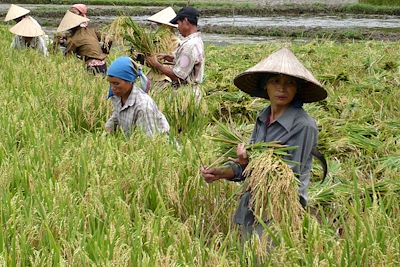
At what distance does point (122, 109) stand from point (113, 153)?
18.3 inches

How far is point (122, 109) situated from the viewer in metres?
3.87

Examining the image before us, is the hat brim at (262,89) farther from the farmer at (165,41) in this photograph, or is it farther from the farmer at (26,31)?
the farmer at (26,31)

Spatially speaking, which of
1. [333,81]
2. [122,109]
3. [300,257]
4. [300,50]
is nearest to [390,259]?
[300,257]

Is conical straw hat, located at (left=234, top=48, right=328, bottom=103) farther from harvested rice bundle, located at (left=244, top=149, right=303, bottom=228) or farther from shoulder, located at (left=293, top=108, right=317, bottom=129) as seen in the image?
harvested rice bundle, located at (left=244, top=149, right=303, bottom=228)

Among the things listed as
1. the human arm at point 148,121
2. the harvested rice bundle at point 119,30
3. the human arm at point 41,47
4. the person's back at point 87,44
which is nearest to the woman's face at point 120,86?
the human arm at point 148,121

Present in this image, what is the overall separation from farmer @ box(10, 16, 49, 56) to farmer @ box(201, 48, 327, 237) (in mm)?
4970

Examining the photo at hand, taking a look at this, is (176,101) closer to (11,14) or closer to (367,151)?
(367,151)

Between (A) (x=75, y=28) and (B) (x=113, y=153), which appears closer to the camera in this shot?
(B) (x=113, y=153)

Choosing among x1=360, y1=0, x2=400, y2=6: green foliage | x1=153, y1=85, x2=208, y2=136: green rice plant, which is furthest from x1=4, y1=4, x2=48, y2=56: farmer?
x1=360, y1=0, x2=400, y2=6: green foliage

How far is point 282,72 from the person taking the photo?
102 inches

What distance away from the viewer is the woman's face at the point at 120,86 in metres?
3.79

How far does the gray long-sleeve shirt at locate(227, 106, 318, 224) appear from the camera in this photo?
101 inches

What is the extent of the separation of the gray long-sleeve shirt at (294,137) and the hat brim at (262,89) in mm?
113

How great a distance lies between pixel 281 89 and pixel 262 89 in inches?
9.1
